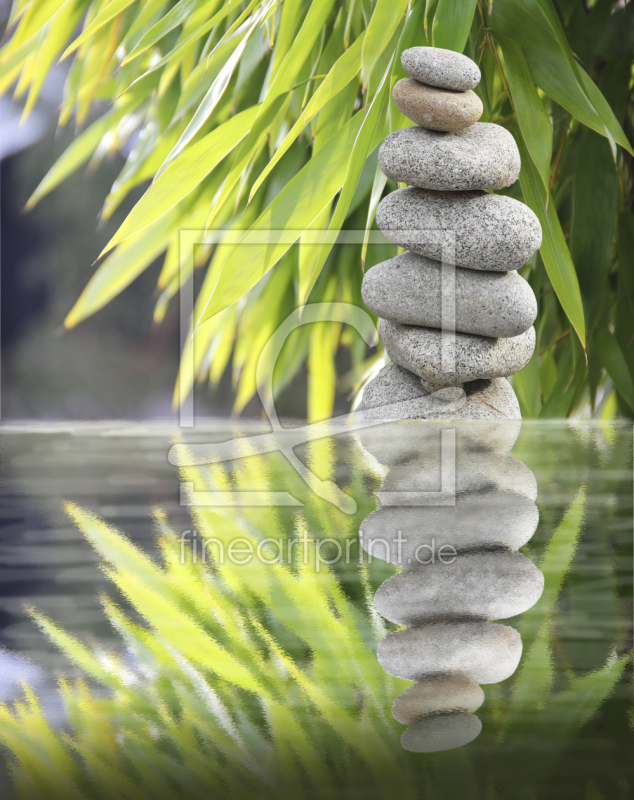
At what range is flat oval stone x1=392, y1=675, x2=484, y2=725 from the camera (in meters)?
0.25

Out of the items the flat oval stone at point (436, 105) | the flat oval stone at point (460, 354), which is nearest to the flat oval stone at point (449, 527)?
the flat oval stone at point (460, 354)

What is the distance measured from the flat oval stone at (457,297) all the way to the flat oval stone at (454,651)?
86 cm

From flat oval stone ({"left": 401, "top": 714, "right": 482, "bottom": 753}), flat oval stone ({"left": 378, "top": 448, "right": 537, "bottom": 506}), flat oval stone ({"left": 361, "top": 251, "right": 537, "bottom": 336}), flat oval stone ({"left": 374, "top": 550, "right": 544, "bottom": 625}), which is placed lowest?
flat oval stone ({"left": 401, "top": 714, "right": 482, "bottom": 753})

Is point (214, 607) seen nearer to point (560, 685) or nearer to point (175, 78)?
point (560, 685)

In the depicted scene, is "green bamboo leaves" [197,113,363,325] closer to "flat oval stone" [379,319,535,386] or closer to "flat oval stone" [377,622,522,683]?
"flat oval stone" [379,319,535,386]

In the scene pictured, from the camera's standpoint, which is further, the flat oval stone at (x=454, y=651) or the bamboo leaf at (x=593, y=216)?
the bamboo leaf at (x=593, y=216)

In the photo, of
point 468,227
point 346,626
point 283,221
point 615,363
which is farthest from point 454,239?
point 346,626

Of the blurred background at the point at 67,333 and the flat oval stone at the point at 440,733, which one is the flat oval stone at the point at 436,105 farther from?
the blurred background at the point at 67,333

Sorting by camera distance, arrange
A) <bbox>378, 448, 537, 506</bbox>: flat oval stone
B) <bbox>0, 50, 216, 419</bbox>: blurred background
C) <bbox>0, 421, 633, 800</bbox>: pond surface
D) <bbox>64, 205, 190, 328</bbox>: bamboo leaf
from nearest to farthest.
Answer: <bbox>0, 421, 633, 800</bbox>: pond surface
<bbox>378, 448, 537, 506</bbox>: flat oval stone
<bbox>64, 205, 190, 328</bbox>: bamboo leaf
<bbox>0, 50, 216, 419</bbox>: blurred background

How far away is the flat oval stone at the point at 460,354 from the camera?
3.70ft

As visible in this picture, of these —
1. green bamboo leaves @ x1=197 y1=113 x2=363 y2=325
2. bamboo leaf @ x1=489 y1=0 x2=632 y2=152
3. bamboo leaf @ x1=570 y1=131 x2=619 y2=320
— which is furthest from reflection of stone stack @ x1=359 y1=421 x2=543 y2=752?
bamboo leaf @ x1=570 y1=131 x2=619 y2=320

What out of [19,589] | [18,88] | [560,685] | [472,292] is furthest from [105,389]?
[560,685]

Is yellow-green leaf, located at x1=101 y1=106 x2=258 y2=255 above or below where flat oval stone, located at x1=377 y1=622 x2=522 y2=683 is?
above
